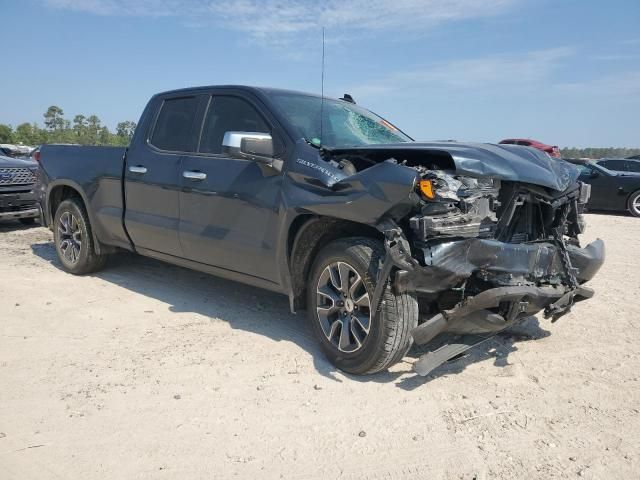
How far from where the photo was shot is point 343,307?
3.69 metres

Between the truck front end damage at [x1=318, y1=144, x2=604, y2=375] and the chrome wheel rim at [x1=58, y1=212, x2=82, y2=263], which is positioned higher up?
the truck front end damage at [x1=318, y1=144, x2=604, y2=375]

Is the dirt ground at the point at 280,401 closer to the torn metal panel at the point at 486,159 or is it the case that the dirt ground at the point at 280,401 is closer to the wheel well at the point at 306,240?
the wheel well at the point at 306,240

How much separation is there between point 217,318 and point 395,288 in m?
2.03

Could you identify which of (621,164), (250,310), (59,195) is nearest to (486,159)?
(250,310)

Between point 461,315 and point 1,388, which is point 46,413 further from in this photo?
point 461,315

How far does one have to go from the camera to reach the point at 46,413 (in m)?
3.16

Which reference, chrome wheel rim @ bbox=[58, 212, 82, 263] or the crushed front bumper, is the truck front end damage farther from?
chrome wheel rim @ bbox=[58, 212, 82, 263]

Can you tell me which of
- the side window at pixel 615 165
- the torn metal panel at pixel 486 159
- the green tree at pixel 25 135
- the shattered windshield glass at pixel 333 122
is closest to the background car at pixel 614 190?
the side window at pixel 615 165

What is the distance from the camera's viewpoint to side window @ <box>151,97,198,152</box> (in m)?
4.96

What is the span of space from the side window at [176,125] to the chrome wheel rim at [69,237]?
163cm

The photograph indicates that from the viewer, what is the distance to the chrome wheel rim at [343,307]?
358 cm

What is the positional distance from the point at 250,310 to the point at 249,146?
5.72 ft

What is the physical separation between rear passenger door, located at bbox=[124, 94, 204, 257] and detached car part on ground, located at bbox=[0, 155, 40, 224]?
4.42 metres

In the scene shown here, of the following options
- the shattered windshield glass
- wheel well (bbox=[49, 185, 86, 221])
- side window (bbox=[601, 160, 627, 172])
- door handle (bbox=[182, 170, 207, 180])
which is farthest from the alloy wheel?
wheel well (bbox=[49, 185, 86, 221])
